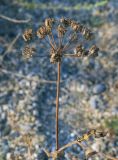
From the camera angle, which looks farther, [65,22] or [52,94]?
[52,94]

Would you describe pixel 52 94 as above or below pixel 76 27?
→ below

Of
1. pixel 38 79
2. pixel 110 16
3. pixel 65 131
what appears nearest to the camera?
pixel 65 131

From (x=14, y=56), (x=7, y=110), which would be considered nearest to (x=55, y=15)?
(x=14, y=56)

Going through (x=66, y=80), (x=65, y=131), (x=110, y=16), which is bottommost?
(x=65, y=131)

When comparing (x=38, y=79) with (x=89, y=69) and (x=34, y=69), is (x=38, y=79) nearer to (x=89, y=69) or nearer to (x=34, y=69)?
(x=34, y=69)

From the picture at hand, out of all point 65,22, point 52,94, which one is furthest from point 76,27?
point 52,94

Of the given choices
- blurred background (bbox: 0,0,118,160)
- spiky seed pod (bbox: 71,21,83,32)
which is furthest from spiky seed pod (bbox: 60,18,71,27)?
blurred background (bbox: 0,0,118,160)

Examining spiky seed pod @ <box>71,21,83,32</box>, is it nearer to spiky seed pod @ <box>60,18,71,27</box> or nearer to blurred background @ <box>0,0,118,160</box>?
spiky seed pod @ <box>60,18,71,27</box>

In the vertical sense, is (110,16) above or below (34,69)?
above

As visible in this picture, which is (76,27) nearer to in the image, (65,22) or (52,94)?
(65,22)
